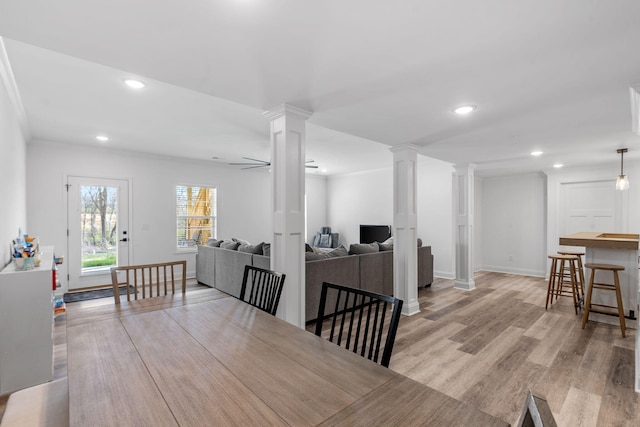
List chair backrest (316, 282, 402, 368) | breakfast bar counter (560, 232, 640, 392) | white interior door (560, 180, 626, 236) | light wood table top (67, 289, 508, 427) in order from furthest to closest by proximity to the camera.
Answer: white interior door (560, 180, 626, 236) → breakfast bar counter (560, 232, 640, 392) → chair backrest (316, 282, 402, 368) → light wood table top (67, 289, 508, 427)

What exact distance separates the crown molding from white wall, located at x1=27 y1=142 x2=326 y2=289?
1100 mm

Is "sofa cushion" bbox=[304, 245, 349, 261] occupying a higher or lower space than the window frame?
lower

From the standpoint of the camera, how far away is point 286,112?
2.62 metres

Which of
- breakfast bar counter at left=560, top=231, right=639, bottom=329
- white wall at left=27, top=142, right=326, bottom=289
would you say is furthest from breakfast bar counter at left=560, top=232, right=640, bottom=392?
white wall at left=27, top=142, right=326, bottom=289

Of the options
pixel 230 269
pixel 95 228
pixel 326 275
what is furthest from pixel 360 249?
pixel 95 228

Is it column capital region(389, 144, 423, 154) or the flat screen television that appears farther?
the flat screen television

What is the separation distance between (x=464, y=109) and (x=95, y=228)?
5744mm

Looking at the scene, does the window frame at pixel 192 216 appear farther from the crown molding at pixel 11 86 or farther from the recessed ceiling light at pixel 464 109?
the recessed ceiling light at pixel 464 109

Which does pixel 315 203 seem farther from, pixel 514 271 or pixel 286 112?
pixel 286 112

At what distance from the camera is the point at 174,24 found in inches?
59.7

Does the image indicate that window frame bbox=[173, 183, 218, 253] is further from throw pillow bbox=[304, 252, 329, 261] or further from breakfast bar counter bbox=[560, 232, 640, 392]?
breakfast bar counter bbox=[560, 232, 640, 392]

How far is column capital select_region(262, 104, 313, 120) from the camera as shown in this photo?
8.57 feet

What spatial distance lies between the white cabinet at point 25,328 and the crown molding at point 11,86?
1523 mm

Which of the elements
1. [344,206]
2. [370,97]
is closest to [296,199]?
[370,97]
